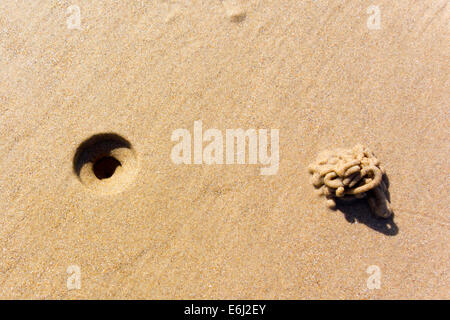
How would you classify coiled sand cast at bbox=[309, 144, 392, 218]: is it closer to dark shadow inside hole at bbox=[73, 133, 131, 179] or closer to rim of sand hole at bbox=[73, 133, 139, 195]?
rim of sand hole at bbox=[73, 133, 139, 195]

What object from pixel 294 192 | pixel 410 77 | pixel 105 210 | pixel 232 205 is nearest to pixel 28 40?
pixel 105 210

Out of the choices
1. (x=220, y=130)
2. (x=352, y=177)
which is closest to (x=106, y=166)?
(x=220, y=130)

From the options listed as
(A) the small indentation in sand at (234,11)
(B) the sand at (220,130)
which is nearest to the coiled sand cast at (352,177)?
(B) the sand at (220,130)

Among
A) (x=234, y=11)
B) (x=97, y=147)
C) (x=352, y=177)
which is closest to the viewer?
(x=352, y=177)

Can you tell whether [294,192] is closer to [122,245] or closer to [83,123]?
[122,245]

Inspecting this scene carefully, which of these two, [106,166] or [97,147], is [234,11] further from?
[106,166]

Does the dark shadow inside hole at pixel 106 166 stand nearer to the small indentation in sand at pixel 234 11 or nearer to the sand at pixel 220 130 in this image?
the sand at pixel 220 130

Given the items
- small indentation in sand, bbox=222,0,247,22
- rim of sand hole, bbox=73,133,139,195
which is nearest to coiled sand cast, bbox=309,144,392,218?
small indentation in sand, bbox=222,0,247,22
